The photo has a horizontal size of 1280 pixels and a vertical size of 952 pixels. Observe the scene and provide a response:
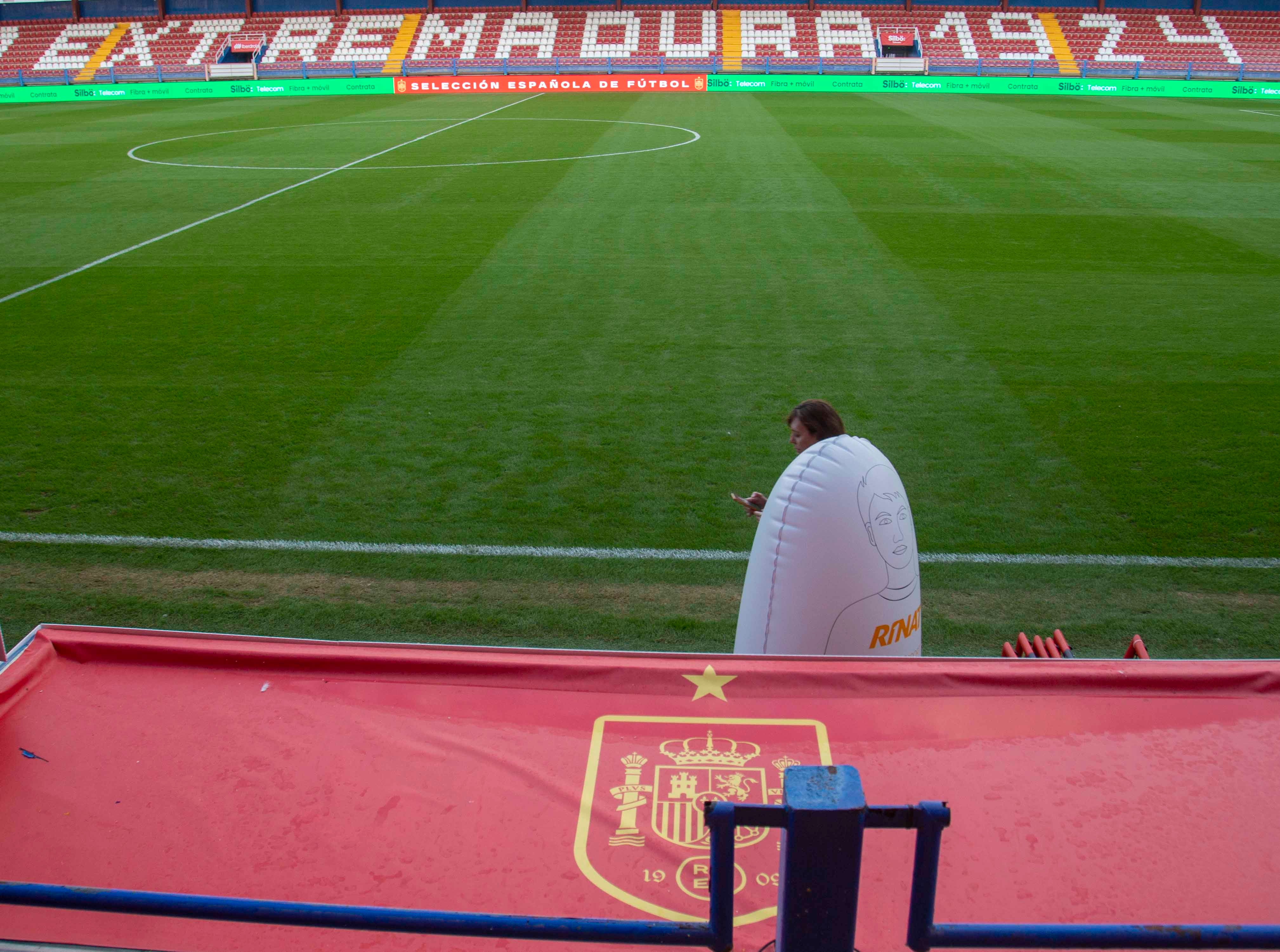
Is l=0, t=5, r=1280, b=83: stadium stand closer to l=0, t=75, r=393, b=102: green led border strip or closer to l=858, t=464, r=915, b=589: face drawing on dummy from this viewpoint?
l=0, t=75, r=393, b=102: green led border strip

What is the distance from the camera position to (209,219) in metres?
13.1

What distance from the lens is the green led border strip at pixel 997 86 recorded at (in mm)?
33219

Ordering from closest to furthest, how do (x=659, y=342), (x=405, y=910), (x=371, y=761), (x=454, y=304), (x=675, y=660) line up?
1. (x=405, y=910)
2. (x=371, y=761)
3. (x=675, y=660)
4. (x=659, y=342)
5. (x=454, y=304)

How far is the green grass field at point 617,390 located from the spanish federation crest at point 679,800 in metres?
1.87

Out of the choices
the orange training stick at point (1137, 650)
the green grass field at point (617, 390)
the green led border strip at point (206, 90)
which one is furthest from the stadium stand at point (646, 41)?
the orange training stick at point (1137, 650)

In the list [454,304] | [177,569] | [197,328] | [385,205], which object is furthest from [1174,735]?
[385,205]

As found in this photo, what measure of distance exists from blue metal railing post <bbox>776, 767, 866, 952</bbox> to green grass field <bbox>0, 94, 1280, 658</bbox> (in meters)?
2.87

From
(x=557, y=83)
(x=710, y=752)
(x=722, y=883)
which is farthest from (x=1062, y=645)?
(x=557, y=83)

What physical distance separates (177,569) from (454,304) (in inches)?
194

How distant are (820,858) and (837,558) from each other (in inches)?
54.1

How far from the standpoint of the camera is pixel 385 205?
13.8 metres

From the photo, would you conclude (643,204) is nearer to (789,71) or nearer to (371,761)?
(371,761)

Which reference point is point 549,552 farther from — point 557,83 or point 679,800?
point 557,83

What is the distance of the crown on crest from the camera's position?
7.80 ft
